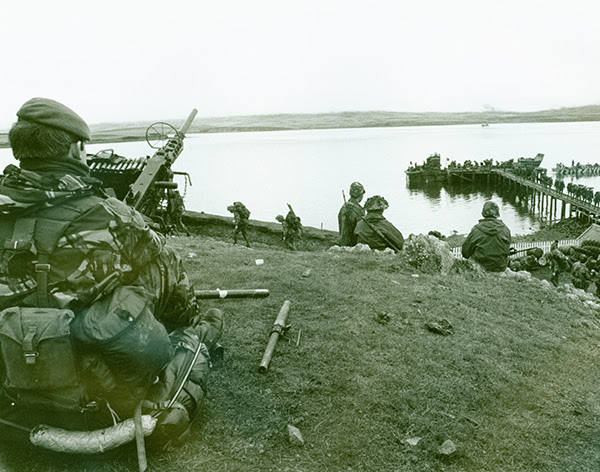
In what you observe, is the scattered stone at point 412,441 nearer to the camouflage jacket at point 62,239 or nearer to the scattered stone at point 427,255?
the camouflage jacket at point 62,239

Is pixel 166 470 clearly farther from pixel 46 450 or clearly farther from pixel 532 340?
pixel 532 340

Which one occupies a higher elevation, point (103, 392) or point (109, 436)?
point (103, 392)

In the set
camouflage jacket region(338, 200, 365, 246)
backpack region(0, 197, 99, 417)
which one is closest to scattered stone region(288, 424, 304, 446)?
backpack region(0, 197, 99, 417)

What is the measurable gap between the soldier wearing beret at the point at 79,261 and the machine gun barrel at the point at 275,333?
1.33 metres

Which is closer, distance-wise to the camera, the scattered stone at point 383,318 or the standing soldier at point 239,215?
the scattered stone at point 383,318

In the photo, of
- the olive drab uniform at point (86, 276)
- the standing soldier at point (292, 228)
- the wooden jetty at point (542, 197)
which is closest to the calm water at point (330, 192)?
the wooden jetty at point (542, 197)

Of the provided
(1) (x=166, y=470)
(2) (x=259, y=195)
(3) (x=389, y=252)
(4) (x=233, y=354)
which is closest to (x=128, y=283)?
(1) (x=166, y=470)

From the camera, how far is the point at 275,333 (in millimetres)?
5277

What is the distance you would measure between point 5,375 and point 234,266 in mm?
5144

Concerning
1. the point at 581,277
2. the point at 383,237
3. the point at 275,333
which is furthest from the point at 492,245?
the point at 581,277

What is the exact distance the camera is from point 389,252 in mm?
9555

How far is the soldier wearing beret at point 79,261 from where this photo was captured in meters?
3.18

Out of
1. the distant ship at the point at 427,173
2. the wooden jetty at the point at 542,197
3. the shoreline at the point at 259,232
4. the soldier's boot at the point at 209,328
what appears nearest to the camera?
the soldier's boot at the point at 209,328

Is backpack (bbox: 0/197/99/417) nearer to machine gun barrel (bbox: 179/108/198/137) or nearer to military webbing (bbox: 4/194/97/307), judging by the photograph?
military webbing (bbox: 4/194/97/307)
